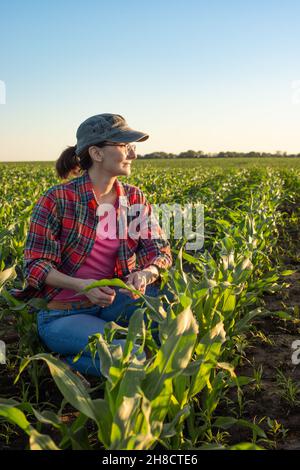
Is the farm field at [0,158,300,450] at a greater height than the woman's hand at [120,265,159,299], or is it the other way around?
the woman's hand at [120,265,159,299]

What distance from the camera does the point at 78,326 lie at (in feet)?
8.55

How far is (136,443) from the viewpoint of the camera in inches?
56.3

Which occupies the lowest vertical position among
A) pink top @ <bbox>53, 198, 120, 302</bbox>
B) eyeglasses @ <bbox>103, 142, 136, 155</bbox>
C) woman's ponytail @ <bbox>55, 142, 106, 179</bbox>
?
pink top @ <bbox>53, 198, 120, 302</bbox>

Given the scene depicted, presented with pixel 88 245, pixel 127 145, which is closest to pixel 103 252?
pixel 88 245

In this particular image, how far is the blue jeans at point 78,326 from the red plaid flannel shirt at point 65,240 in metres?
0.13

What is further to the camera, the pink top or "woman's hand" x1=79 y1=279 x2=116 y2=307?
the pink top

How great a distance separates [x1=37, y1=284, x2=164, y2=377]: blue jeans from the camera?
259 cm

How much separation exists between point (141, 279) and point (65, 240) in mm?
480

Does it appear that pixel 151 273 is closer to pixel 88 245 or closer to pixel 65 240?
pixel 88 245

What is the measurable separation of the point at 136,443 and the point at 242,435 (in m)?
1.05

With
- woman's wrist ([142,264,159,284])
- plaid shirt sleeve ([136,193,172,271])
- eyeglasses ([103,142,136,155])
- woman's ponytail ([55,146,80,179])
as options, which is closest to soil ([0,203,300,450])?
woman's wrist ([142,264,159,284])

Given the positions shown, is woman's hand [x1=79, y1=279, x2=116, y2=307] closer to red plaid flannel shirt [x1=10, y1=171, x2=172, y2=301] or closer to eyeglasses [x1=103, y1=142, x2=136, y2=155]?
red plaid flannel shirt [x1=10, y1=171, x2=172, y2=301]

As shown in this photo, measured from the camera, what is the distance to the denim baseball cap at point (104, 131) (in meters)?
2.78
